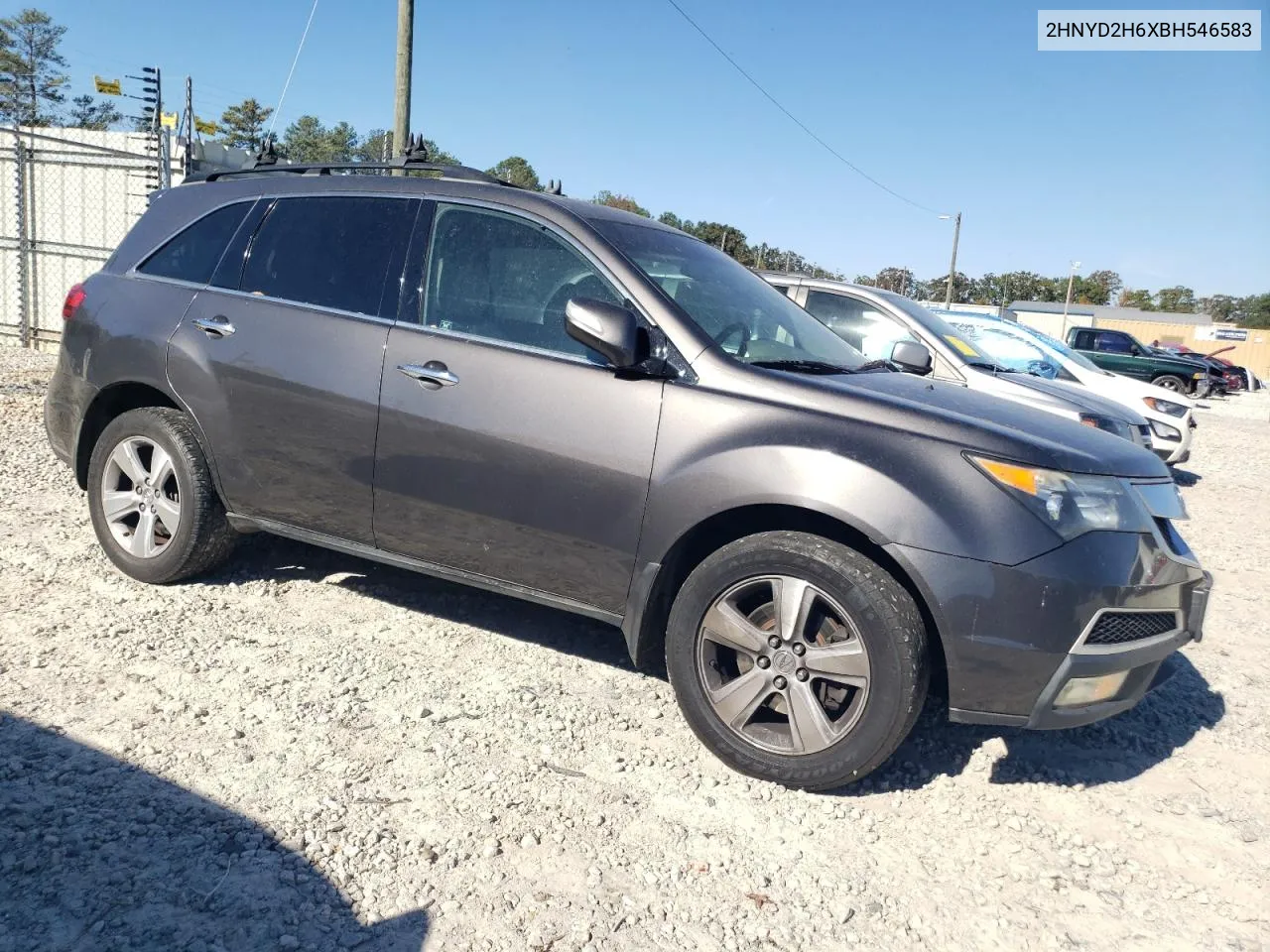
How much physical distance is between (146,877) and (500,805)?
0.95m

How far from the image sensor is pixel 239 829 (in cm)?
264

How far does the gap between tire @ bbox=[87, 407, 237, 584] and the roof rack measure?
119 centimetres

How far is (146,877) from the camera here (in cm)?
241

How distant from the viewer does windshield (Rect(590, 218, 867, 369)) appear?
352 cm

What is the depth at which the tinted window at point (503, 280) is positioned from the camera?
3.51m

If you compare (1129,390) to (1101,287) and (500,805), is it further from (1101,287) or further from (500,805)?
(1101,287)

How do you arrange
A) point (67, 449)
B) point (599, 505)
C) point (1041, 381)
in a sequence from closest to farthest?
point (599, 505), point (67, 449), point (1041, 381)

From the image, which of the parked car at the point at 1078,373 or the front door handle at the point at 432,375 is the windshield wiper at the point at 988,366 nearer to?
the parked car at the point at 1078,373

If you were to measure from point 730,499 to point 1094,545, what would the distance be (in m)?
1.10

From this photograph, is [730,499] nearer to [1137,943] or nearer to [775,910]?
[775,910]

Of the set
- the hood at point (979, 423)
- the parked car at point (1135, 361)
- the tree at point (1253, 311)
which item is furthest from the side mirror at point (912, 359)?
the tree at point (1253, 311)

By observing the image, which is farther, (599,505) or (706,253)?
(706,253)

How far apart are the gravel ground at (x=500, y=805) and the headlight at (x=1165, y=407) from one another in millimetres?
6756

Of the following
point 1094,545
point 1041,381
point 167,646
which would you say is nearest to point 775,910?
point 1094,545
